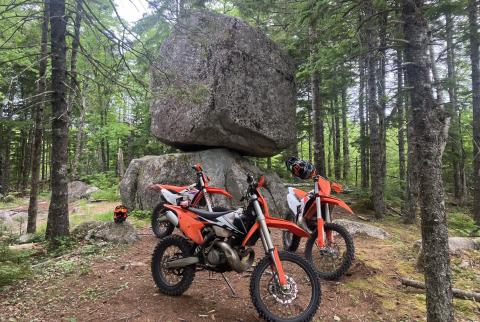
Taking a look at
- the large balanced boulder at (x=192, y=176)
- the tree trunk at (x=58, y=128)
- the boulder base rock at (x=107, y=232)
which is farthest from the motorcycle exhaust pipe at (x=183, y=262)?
the large balanced boulder at (x=192, y=176)

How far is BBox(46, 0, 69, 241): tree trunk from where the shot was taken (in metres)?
5.98

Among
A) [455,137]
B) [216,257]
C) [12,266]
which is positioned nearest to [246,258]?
[216,257]

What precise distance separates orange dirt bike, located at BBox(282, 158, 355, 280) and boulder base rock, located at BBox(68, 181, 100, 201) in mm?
14413

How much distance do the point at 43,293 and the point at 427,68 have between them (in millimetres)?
5393

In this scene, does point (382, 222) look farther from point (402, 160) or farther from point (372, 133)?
point (402, 160)

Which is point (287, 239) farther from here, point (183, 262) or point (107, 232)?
point (107, 232)

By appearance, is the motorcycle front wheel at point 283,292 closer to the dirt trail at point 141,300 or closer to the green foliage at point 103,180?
the dirt trail at point 141,300

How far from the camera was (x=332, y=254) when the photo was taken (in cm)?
510

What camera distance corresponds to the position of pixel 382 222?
1059cm

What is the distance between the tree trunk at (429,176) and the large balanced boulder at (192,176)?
6520mm

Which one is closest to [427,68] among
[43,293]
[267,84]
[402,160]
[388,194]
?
[43,293]

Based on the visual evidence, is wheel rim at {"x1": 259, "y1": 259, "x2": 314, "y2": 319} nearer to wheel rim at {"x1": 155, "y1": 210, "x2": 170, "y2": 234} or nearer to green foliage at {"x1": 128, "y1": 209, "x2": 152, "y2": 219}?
wheel rim at {"x1": 155, "y1": 210, "x2": 170, "y2": 234}

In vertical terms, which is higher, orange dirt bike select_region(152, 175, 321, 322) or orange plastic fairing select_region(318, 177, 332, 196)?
orange plastic fairing select_region(318, 177, 332, 196)

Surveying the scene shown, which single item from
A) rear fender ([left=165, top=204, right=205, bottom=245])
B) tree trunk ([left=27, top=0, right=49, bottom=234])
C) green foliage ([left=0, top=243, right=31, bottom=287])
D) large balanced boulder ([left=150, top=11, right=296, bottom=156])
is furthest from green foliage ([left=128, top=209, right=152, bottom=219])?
rear fender ([left=165, top=204, right=205, bottom=245])
